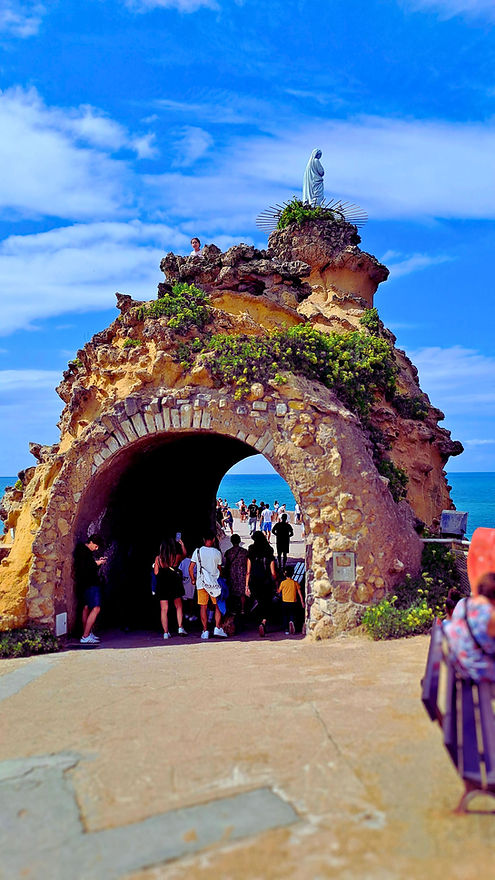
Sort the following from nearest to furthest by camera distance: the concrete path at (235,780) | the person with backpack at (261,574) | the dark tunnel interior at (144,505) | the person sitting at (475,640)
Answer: the concrete path at (235,780) < the person sitting at (475,640) < the person with backpack at (261,574) < the dark tunnel interior at (144,505)

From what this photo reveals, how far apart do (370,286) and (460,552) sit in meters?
11.5

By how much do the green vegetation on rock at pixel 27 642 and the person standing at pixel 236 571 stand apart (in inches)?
140

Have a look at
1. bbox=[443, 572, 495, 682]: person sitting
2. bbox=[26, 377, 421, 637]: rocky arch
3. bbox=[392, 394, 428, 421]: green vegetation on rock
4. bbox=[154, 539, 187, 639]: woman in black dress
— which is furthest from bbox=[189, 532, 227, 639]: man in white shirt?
bbox=[443, 572, 495, 682]: person sitting

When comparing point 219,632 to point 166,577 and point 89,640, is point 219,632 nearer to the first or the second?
point 166,577

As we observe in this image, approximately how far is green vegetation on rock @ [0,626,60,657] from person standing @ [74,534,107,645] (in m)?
0.65

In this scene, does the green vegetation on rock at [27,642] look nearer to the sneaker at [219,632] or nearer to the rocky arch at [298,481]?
the rocky arch at [298,481]

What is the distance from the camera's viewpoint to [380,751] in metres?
4.69

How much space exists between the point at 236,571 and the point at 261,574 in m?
2.40

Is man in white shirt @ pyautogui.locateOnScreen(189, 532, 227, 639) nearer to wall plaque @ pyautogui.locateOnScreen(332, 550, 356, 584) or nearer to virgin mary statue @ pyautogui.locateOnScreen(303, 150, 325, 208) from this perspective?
wall plaque @ pyautogui.locateOnScreen(332, 550, 356, 584)

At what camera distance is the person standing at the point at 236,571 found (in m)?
12.1

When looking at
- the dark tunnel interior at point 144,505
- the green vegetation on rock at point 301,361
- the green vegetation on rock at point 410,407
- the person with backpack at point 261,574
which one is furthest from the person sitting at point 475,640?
the green vegetation on rock at point 410,407

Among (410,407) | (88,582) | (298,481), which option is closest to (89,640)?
(88,582)

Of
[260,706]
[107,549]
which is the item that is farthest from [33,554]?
[260,706]

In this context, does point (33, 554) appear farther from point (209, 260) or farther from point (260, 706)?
point (209, 260)
